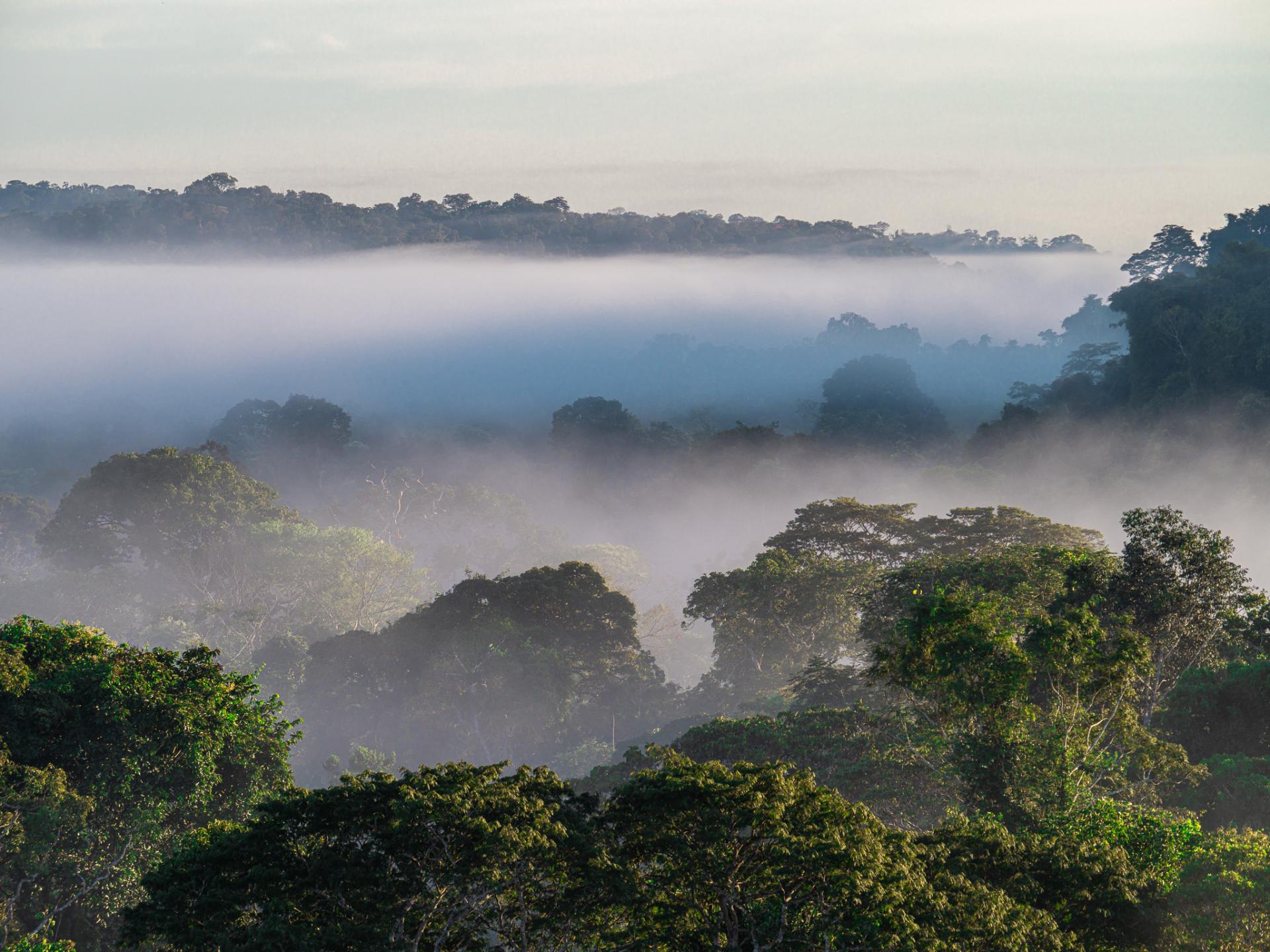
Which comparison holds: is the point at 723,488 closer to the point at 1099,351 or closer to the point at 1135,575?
the point at 1099,351

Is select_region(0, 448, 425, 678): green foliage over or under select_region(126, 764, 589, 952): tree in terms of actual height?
under

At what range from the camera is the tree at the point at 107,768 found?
69.4ft

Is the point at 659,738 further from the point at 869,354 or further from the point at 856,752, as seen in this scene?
the point at 869,354

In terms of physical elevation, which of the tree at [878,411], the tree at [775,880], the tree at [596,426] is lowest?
the tree at [596,426]

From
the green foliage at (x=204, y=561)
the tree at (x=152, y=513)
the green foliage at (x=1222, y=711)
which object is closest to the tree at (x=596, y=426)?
the green foliage at (x=204, y=561)

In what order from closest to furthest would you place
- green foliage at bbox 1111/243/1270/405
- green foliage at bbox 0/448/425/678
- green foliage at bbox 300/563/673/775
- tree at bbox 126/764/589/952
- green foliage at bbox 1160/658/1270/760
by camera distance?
tree at bbox 126/764/589/952 < green foliage at bbox 1160/658/1270/760 < green foliage at bbox 300/563/673/775 < green foliage at bbox 0/448/425/678 < green foliage at bbox 1111/243/1270/405

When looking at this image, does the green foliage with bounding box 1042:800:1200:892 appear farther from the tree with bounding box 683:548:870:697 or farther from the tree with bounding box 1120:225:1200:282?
the tree with bounding box 1120:225:1200:282

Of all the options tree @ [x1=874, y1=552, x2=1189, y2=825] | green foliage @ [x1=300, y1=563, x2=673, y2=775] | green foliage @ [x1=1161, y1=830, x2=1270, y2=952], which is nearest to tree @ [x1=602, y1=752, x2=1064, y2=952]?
green foliage @ [x1=1161, y1=830, x2=1270, y2=952]

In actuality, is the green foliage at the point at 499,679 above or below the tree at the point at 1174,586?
below

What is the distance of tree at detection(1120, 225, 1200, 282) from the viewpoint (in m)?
105

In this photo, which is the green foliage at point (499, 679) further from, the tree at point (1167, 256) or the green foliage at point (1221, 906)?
the tree at point (1167, 256)

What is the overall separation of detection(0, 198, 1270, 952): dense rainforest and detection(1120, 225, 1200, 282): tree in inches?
1510

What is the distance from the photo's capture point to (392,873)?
50.1 ft

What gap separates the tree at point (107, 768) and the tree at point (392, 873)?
6.05 m
